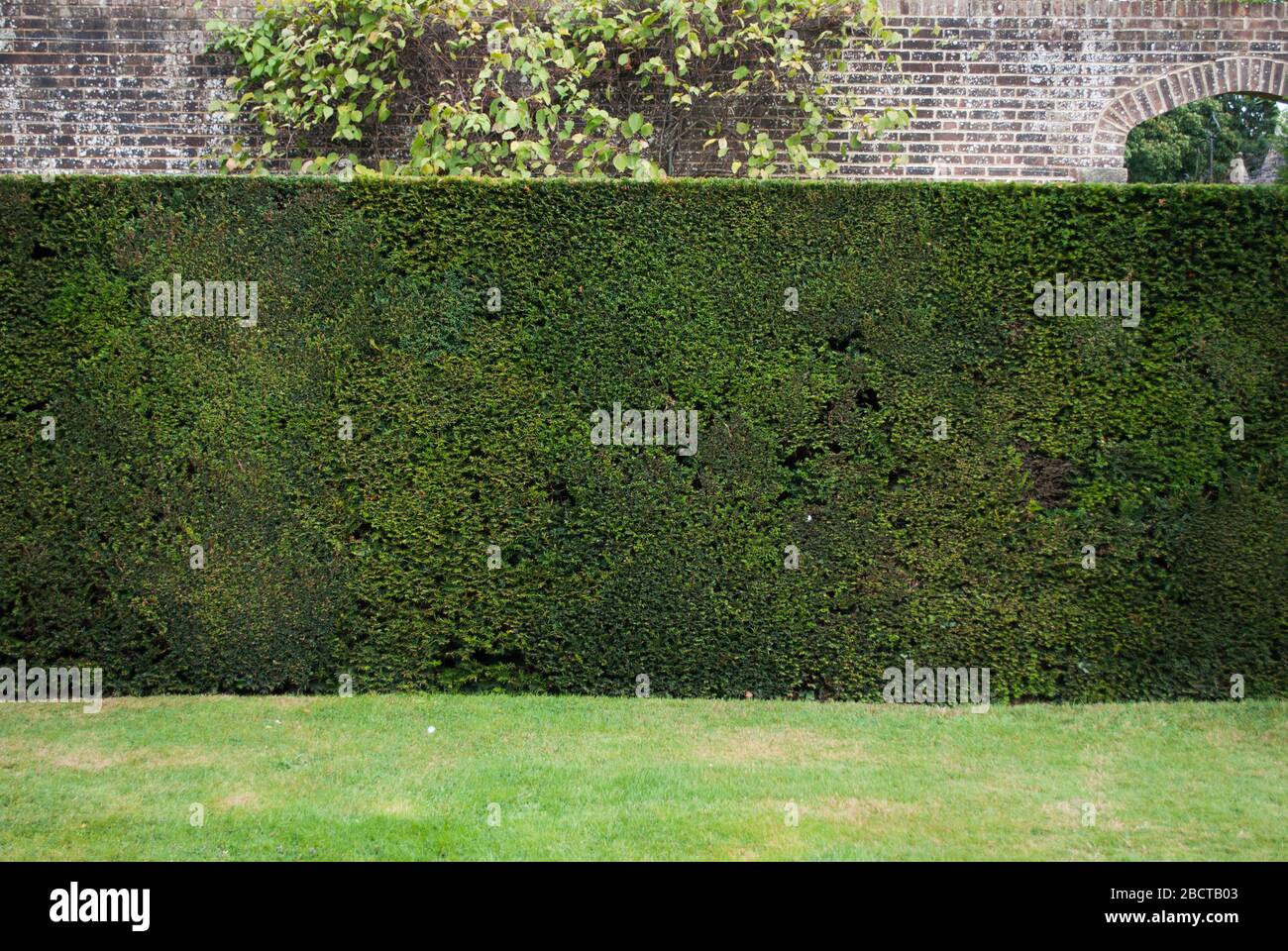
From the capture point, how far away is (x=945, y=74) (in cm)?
909

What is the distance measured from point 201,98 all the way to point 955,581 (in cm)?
815

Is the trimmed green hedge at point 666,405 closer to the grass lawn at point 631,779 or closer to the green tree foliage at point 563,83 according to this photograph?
the grass lawn at point 631,779

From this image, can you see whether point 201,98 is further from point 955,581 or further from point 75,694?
point 955,581

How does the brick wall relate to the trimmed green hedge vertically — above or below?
above

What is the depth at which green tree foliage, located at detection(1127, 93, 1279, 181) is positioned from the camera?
34.1 meters

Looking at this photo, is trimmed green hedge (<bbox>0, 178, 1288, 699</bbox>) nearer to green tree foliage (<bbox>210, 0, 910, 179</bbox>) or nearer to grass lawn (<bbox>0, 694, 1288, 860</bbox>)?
grass lawn (<bbox>0, 694, 1288, 860</bbox>)

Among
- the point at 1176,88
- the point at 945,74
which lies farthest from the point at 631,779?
the point at 1176,88

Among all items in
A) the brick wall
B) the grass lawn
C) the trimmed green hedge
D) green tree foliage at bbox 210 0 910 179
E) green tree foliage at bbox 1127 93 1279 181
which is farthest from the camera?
green tree foliage at bbox 1127 93 1279 181

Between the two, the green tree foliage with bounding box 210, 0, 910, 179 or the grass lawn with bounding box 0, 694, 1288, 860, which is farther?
the green tree foliage with bounding box 210, 0, 910, 179

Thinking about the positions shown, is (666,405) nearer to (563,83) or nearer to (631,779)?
A: (631,779)

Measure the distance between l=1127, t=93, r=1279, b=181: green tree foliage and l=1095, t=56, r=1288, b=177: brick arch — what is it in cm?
2820

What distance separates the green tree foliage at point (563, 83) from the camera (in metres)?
8.41

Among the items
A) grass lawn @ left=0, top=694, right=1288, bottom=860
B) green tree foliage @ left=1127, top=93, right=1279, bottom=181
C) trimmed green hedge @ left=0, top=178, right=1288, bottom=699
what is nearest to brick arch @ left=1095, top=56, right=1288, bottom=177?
trimmed green hedge @ left=0, top=178, right=1288, bottom=699

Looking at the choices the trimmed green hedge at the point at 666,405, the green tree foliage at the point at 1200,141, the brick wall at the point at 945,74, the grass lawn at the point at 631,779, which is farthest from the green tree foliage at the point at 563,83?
the green tree foliage at the point at 1200,141
